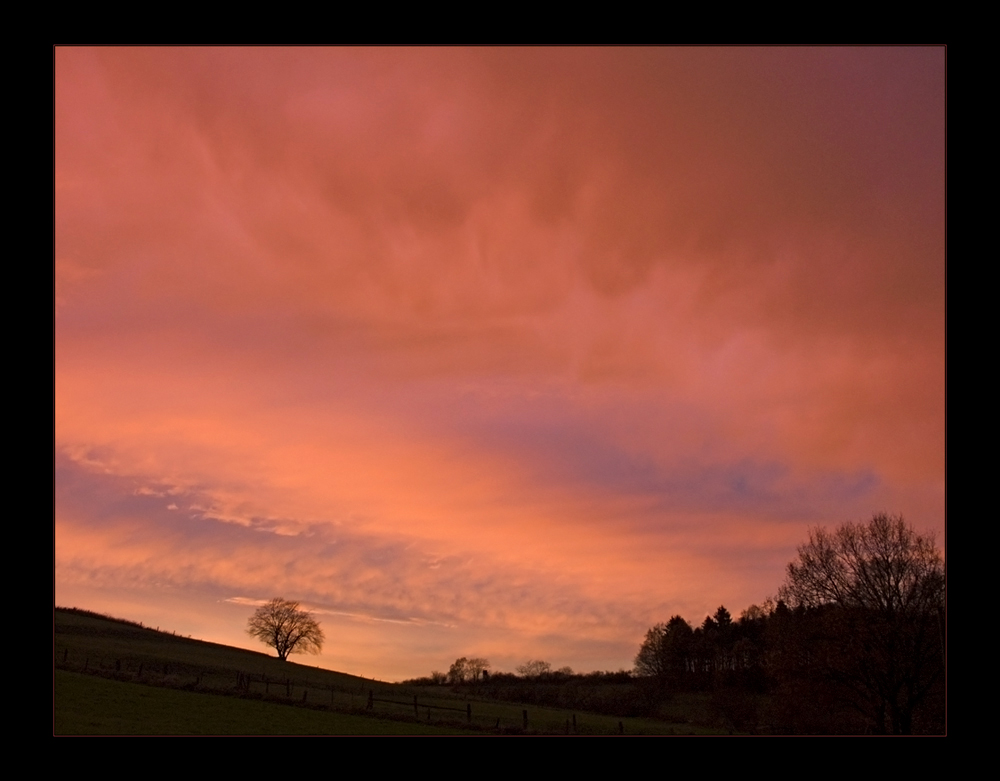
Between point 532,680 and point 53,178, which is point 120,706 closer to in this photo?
point 53,178

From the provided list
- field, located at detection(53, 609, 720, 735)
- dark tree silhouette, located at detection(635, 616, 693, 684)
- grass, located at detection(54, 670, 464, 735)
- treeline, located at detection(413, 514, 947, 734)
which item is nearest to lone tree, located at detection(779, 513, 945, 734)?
treeline, located at detection(413, 514, 947, 734)

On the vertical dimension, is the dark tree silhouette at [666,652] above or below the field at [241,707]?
below

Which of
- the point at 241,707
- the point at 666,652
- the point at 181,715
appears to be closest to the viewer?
the point at 181,715

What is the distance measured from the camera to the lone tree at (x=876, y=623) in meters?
58.7

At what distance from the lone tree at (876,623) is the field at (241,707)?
1718 centimetres

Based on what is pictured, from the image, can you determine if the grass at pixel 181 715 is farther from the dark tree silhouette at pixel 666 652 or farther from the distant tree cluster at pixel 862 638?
the dark tree silhouette at pixel 666 652

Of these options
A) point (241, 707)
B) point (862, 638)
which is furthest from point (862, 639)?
point (241, 707)

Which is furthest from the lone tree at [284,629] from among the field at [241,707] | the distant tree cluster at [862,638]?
the distant tree cluster at [862,638]

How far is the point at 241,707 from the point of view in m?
59.8

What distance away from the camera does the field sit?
52250 mm

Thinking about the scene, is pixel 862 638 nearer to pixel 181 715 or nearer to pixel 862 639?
pixel 862 639

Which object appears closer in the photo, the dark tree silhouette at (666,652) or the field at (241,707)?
the field at (241,707)

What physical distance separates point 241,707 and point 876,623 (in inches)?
1854
